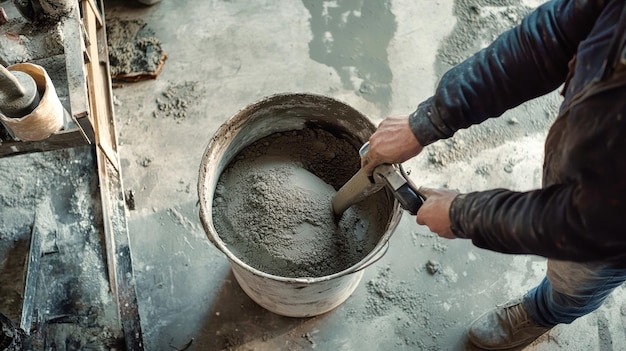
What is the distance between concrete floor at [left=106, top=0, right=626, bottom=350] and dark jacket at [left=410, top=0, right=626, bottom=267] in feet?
3.11

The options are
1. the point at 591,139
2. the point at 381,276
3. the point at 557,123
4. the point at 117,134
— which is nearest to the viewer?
the point at 591,139

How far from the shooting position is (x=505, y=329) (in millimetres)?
2047

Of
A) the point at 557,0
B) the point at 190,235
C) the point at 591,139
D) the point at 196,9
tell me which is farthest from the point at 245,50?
the point at 591,139

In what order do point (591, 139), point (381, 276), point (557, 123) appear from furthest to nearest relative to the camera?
point (381, 276) < point (557, 123) < point (591, 139)

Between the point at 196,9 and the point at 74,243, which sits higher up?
the point at 196,9

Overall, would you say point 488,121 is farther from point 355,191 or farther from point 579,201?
point 579,201

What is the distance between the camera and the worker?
41.0 inches

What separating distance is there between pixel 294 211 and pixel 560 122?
2.96 feet

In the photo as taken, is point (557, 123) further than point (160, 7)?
No

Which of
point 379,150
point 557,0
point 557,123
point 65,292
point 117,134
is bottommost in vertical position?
point 65,292

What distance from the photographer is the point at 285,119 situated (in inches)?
78.4

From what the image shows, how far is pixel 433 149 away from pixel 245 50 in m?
1.06

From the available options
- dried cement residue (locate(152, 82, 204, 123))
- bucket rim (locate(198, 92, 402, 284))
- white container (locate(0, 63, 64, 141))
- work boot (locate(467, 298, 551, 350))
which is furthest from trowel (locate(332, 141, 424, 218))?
dried cement residue (locate(152, 82, 204, 123))

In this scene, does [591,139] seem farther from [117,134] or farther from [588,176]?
[117,134]
